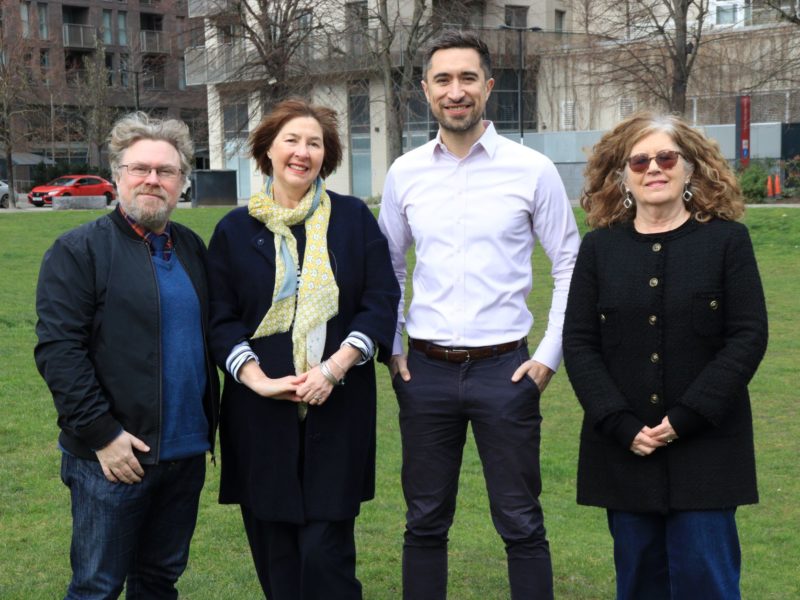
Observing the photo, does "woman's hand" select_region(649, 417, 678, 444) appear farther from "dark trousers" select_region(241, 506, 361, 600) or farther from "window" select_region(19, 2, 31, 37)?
"window" select_region(19, 2, 31, 37)

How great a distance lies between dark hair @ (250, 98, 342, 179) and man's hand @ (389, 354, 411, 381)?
0.83 m

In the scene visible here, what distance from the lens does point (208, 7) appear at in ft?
153

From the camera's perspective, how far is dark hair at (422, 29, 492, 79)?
460 centimetres

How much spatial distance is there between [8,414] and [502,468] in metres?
6.19

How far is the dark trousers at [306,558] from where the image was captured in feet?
14.3

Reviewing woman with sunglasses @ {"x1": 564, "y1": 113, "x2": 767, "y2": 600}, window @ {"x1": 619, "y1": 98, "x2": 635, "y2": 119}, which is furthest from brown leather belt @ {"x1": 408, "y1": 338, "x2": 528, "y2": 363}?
window @ {"x1": 619, "y1": 98, "x2": 635, "y2": 119}

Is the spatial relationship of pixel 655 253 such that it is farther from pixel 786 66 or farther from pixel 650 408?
pixel 786 66

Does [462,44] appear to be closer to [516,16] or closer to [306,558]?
[306,558]

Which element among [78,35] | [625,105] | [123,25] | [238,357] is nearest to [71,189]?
[78,35]

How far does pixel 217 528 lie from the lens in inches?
259

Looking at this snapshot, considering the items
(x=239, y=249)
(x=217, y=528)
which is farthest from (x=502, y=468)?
(x=217, y=528)

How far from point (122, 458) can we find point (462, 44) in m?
2.14

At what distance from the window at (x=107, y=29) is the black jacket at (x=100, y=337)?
7207 centimetres

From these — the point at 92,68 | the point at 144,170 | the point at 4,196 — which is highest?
the point at 92,68
